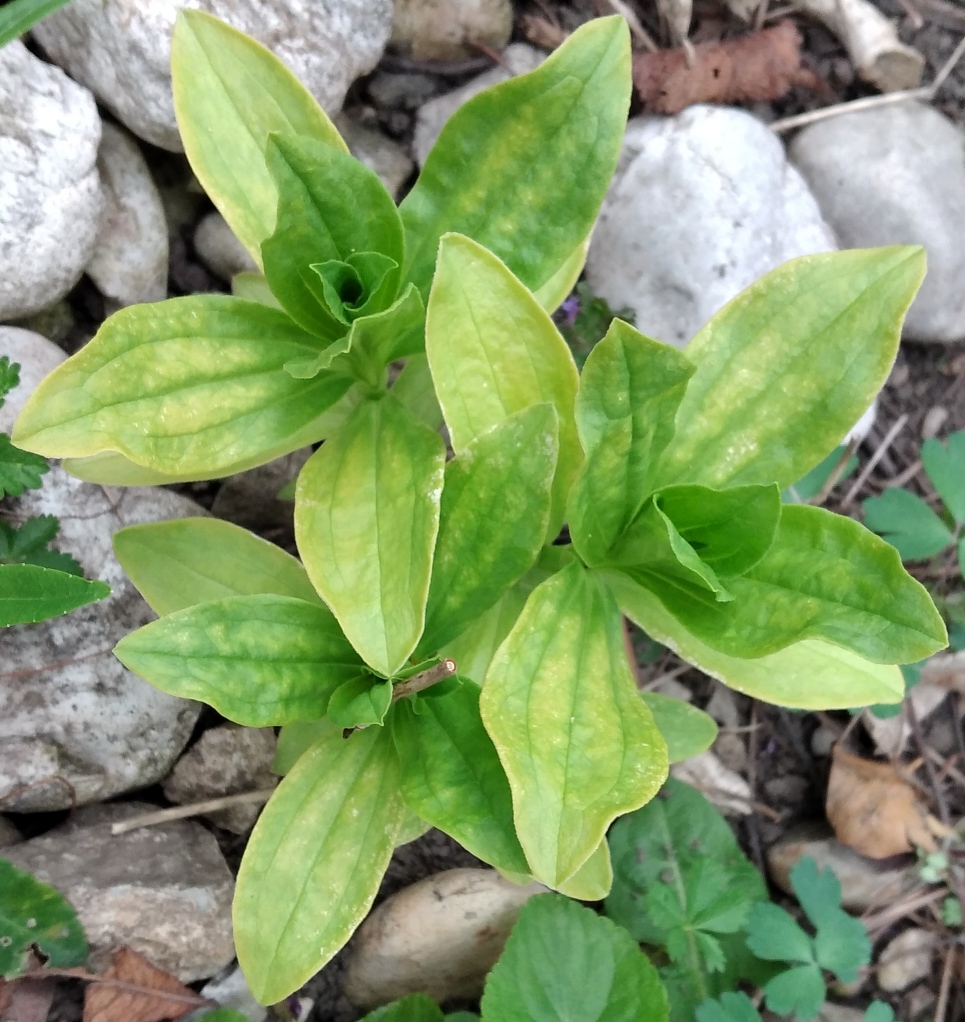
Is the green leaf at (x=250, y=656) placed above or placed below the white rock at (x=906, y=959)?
above

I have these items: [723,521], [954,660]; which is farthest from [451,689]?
[954,660]

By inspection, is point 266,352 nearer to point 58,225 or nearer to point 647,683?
point 58,225

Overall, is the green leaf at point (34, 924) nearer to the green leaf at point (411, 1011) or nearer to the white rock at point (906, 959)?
the green leaf at point (411, 1011)

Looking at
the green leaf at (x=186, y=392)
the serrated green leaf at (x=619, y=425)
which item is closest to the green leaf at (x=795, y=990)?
the serrated green leaf at (x=619, y=425)

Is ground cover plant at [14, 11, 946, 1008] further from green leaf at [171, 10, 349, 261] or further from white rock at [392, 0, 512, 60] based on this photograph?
white rock at [392, 0, 512, 60]

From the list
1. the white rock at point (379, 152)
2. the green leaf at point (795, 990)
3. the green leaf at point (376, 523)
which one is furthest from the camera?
the white rock at point (379, 152)
